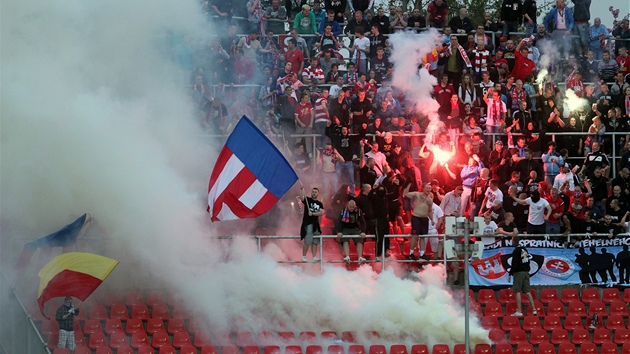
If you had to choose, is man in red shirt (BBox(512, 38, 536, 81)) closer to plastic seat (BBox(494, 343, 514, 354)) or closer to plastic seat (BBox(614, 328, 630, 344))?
plastic seat (BBox(614, 328, 630, 344))

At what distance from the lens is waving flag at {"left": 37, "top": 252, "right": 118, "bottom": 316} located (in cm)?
1959

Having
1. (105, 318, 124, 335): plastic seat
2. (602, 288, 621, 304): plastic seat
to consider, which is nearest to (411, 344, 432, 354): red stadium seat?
(602, 288, 621, 304): plastic seat

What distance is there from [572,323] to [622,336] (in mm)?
811

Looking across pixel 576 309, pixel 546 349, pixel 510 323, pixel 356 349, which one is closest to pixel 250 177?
pixel 356 349

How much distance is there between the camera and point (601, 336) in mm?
21125

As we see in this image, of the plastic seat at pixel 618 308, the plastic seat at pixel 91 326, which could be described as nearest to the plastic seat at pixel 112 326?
the plastic seat at pixel 91 326

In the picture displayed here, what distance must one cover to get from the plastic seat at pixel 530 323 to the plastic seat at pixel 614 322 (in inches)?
45.9

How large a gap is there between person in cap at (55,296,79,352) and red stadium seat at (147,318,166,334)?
1.31 m

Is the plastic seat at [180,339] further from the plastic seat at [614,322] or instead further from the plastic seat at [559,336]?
the plastic seat at [614,322]

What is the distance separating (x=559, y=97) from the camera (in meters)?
26.5

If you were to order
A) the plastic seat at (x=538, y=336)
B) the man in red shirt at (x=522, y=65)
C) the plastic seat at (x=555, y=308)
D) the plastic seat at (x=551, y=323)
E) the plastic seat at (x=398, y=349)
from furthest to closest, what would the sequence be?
the man in red shirt at (x=522, y=65)
the plastic seat at (x=555, y=308)
the plastic seat at (x=551, y=323)
the plastic seat at (x=538, y=336)
the plastic seat at (x=398, y=349)

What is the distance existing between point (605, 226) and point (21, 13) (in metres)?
10.6

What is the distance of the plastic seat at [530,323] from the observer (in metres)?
21.1

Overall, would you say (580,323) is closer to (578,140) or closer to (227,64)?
(578,140)
